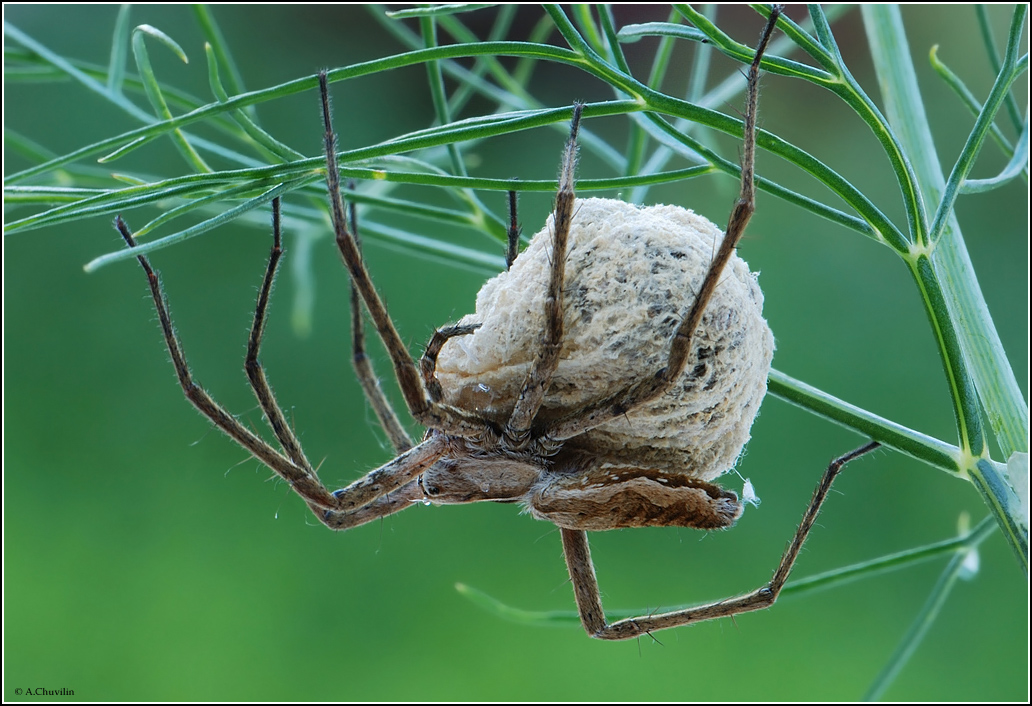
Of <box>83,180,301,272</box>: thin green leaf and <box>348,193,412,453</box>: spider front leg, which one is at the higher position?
<box>83,180,301,272</box>: thin green leaf

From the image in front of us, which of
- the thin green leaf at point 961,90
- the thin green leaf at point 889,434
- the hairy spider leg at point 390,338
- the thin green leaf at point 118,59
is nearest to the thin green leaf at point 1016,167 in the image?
the thin green leaf at point 961,90

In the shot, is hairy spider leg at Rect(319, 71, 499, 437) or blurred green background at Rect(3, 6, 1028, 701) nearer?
hairy spider leg at Rect(319, 71, 499, 437)

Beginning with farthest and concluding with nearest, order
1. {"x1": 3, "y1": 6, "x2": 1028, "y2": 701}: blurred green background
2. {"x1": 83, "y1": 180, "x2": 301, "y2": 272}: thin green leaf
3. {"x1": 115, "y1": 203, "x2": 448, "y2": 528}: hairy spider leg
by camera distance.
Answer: {"x1": 3, "y1": 6, "x2": 1028, "y2": 701}: blurred green background < {"x1": 115, "y1": 203, "x2": 448, "y2": 528}: hairy spider leg < {"x1": 83, "y1": 180, "x2": 301, "y2": 272}: thin green leaf

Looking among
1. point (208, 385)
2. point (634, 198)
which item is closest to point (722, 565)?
point (208, 385)

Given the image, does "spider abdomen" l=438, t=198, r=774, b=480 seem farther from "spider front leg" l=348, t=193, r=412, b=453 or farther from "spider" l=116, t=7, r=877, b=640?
"spider front leg" l=348, t=193, r=412, b=453

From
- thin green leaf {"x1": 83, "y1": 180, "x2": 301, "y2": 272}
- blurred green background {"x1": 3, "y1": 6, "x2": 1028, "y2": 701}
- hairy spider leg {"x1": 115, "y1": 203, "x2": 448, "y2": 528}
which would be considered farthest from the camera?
blurred green background {"x1": 3, "y1": 6, "x2": 1028, "y2": 701}

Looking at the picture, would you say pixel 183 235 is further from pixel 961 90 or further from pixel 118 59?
pixel 961 90

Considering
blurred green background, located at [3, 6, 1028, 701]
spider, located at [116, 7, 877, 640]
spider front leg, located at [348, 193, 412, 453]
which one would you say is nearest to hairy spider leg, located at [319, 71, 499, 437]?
spider, located at [116, 7, 877, 640]

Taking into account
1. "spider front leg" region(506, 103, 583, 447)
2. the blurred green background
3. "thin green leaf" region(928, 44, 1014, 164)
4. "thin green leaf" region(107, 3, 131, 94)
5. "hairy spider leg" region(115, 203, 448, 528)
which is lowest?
the blurred green background
